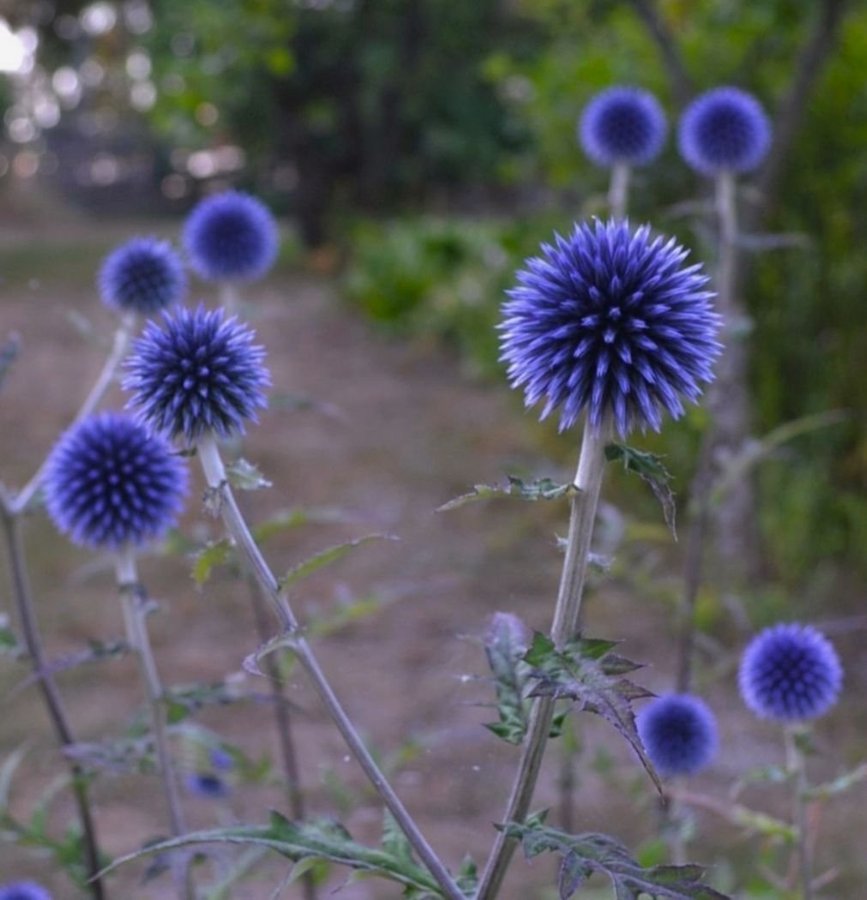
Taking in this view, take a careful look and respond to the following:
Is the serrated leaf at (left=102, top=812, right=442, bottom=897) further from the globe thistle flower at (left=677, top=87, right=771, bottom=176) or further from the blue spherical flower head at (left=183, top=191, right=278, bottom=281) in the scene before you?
the globe thistle flower at (left=677, top=87, right=771, bottom=176)

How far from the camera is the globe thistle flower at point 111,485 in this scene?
2.16 meters

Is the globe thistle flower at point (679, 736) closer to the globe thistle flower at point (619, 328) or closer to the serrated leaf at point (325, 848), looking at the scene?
the serrated leaf at point (325, 848)

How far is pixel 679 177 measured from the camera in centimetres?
642

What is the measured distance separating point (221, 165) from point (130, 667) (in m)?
14.8

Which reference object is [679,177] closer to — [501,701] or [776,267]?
[776,267]

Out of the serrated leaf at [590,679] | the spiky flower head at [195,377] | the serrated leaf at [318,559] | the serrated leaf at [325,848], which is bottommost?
the serrated leaf at [325,848]

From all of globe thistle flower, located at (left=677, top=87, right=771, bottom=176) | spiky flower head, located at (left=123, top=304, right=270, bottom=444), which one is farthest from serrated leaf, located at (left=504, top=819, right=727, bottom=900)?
globe thistle flower, located at (left=677, top=87, right=771, bottom=176)

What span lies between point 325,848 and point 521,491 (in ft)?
1.72

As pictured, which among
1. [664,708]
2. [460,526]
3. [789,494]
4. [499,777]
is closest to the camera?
[664,708]

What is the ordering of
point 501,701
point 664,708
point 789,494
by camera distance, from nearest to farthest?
1. point 501,701
2. point 664,708
3. point 789,494

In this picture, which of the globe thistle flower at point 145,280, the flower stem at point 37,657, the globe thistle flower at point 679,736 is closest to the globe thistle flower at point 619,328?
the globe thistle flower at point 679,736

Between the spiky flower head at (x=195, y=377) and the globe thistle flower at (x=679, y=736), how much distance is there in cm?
107

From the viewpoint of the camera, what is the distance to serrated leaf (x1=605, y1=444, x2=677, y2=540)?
52.1 inches

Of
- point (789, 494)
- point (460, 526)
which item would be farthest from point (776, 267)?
point (460, 526)
